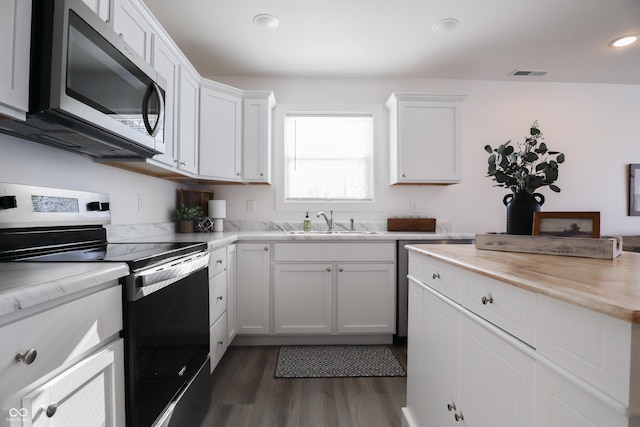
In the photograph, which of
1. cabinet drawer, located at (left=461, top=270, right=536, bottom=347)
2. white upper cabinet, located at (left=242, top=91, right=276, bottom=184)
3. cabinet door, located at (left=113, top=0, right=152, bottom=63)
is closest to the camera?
cabinet drawer, located at (left=461, top=270, right=536, bottom=347)

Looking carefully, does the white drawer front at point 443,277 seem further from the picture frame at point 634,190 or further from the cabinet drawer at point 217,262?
the picture frame at point 634,190

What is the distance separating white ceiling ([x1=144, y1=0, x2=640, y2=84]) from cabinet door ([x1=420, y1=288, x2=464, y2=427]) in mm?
Result: 2011

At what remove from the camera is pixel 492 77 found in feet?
10.4

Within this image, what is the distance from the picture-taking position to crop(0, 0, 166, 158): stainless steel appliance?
971 millimetres

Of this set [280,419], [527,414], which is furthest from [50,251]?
[527,414]

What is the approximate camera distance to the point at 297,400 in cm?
180

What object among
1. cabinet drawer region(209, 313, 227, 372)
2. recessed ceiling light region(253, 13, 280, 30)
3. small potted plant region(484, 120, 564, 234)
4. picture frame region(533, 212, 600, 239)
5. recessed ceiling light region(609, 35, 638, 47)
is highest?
recessed ceiling light region(609, 35, 638, 47)

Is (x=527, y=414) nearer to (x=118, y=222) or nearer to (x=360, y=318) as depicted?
(x=360, y=318)

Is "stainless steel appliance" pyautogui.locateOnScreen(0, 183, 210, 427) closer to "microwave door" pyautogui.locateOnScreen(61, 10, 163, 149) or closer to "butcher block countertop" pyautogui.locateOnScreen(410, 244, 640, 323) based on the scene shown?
"microwave door" pyautogui.locateOnScreen(61, 10, 163, 149)

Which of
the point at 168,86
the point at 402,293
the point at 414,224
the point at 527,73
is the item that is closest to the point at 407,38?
the point at 527,73

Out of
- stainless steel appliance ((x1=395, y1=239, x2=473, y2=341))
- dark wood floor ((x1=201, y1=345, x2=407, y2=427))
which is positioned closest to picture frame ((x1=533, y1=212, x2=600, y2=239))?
dark wood floor ((x1=201, y1=345, x2=407, y2=427))

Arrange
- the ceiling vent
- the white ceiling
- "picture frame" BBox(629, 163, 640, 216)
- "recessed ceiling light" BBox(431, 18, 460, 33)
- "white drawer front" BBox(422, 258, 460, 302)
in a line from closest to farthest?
"white drawer front" BBox(422, 258, 460, 302) → the white ceiling → "recessed ceiling light" BBox(431, 18, 460, 33) → the ceiling vent → "picture frame" BBox(629, 163, 640, 216)

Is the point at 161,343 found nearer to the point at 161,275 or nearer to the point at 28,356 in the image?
the point at 161,275

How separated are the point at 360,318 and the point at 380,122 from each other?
6.47 feet
